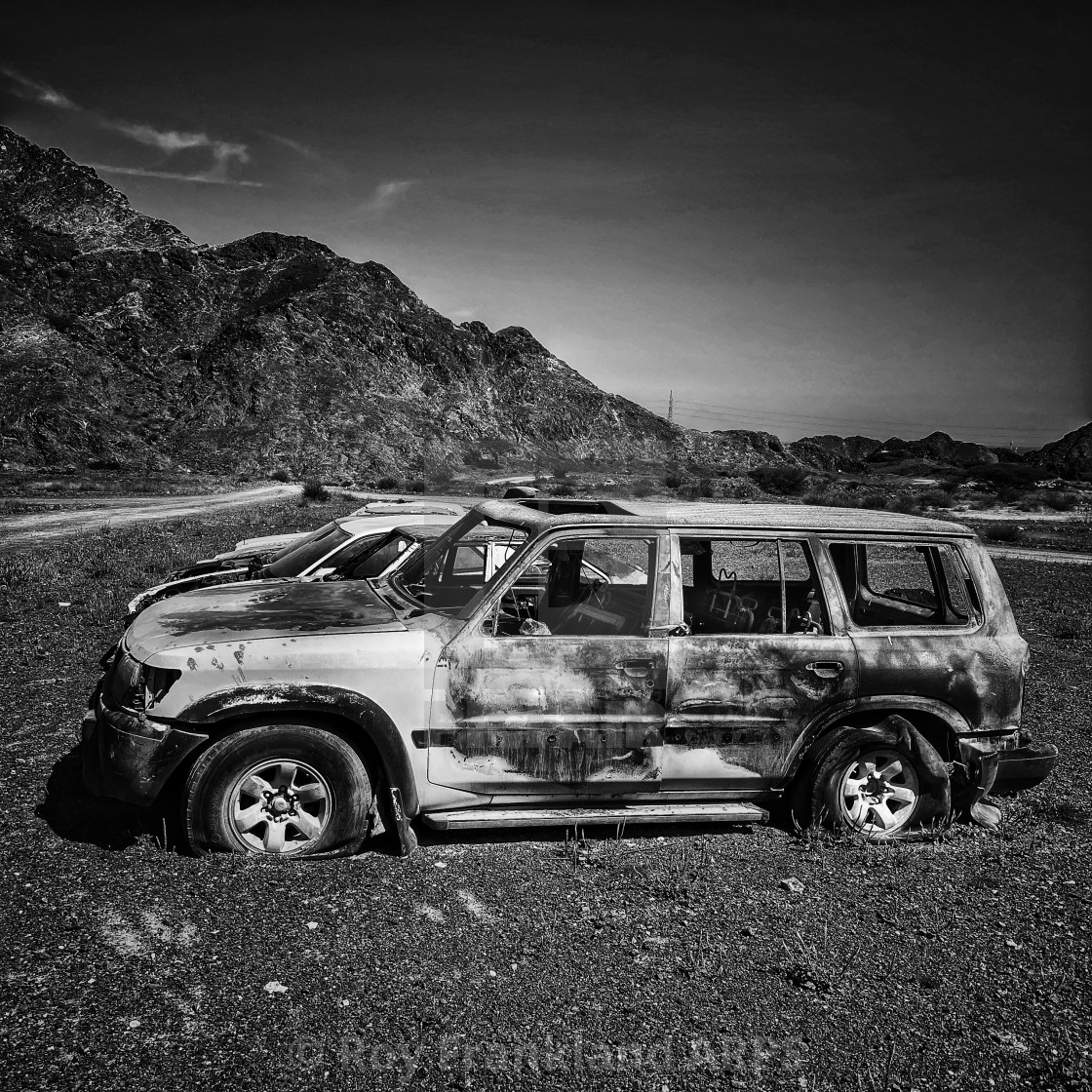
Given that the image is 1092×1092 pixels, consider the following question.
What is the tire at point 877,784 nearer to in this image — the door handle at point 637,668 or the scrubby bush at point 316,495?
the door handle at point 637,668

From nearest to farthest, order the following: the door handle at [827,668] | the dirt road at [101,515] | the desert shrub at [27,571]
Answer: the door handle at [827,668], the desert shrub at [27,571], the dirt road at [101,515]

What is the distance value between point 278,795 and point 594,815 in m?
1.54

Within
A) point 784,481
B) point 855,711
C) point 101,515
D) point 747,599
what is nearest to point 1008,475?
point 784,481

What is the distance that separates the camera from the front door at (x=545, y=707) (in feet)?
12.6

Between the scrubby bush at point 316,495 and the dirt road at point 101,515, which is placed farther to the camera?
the scrubby bush at point 316,495

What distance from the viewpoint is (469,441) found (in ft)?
301

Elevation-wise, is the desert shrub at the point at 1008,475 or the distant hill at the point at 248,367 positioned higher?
the distant hill at the point at 248,367

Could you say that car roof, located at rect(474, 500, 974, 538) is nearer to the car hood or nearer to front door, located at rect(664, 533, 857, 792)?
front door, located at rect(664, 533, 857, 792)

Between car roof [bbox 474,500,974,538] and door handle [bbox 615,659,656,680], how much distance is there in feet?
2.31

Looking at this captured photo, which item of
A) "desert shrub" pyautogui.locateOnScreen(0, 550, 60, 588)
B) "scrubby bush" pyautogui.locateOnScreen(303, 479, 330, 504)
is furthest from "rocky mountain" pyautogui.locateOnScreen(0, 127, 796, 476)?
"desert shrub" pyautogui.locateOnScreen(0, 550, 60, 588)

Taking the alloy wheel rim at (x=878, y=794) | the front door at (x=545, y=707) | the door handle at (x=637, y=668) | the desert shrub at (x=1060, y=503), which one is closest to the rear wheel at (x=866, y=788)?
the alloy wheel rim at (x=878, y=794)

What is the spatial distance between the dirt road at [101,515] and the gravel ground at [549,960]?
16.4 meters

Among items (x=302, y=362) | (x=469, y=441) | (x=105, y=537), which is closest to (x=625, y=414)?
(x=469, y=441)

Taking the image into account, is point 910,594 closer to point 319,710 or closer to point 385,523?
point 319,710
